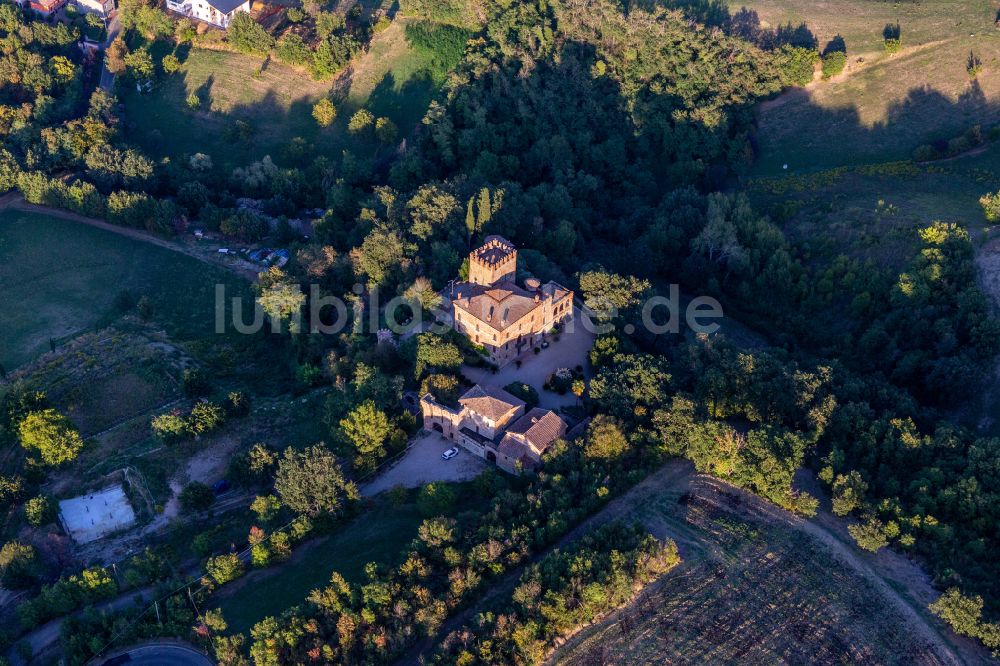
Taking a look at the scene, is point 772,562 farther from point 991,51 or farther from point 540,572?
point 991,51

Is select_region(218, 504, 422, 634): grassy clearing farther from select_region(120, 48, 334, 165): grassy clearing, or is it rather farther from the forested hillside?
select_region(120, 48, 334, 165): grassy clearing

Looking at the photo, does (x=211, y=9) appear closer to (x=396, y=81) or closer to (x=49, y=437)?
(x=396, y=81)

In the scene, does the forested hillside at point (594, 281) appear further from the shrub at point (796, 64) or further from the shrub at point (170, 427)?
the shrub at point (170, 427)

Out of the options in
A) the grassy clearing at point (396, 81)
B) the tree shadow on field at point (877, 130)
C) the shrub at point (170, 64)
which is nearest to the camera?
the tree shadow on field at point (877, 130)

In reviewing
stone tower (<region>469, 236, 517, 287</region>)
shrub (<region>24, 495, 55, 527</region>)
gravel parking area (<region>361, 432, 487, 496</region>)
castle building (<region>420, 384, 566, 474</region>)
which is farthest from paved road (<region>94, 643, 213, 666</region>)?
stone tower (<region>469, 236, 517, 287</region>)

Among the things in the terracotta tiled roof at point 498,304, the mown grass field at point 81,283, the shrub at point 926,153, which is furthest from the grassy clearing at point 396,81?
the shrub at point 926,153

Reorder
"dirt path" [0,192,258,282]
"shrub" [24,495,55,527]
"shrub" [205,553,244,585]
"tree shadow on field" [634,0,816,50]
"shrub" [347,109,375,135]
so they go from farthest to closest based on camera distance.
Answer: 1. "shrub" [347,109,375,135]
2. "tree shadow on field" [634,0,816,50]
3. "dirt path" [0,192,258,282]
4. "shrub" [24,495,55,527]
5. "shrub" [205,553,244,585]
